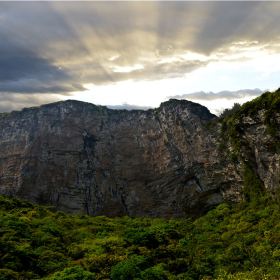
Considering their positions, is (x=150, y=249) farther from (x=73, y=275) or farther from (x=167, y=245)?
(x=73, y=275)

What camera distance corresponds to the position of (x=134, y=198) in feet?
469

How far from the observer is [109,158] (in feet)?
524

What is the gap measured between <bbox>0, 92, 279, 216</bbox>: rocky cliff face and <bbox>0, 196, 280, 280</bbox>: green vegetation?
46.2m

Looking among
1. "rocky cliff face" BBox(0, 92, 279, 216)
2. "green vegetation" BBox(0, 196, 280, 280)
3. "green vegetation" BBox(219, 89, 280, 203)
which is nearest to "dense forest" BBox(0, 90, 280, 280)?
"green vegetation" BBox(0, 196, 280, 280)

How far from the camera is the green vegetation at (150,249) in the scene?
45688 millimetres

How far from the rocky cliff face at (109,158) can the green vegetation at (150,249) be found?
152ft

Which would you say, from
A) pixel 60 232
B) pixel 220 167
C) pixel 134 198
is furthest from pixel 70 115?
pixel 60 232

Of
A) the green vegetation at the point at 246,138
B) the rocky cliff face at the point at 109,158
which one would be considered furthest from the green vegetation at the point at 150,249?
the rocky cliff face at the point at 109,158

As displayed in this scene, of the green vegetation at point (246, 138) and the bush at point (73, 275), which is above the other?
the green vegetation at point (246, 138)

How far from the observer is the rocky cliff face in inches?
5281

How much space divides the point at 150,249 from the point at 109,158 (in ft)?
329

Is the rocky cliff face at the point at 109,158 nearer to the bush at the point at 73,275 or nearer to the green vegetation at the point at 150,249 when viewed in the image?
the green vegetation at the point at 150,249

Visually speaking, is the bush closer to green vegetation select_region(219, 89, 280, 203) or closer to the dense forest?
the dense forest

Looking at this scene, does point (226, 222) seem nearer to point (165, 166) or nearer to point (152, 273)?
point (152, 273)
